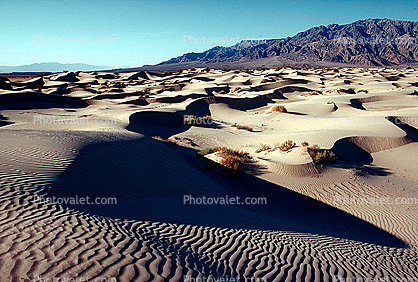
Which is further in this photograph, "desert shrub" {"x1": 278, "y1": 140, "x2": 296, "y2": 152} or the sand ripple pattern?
"desert shrub" {"x1": 278, "y1": 140, "x2": 296, "y2": 152}

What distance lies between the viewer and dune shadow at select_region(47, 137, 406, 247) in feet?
18.0

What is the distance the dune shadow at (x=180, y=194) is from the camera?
216 inches

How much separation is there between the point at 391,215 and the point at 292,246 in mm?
4356

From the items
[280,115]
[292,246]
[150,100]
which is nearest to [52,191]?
[292,246]
